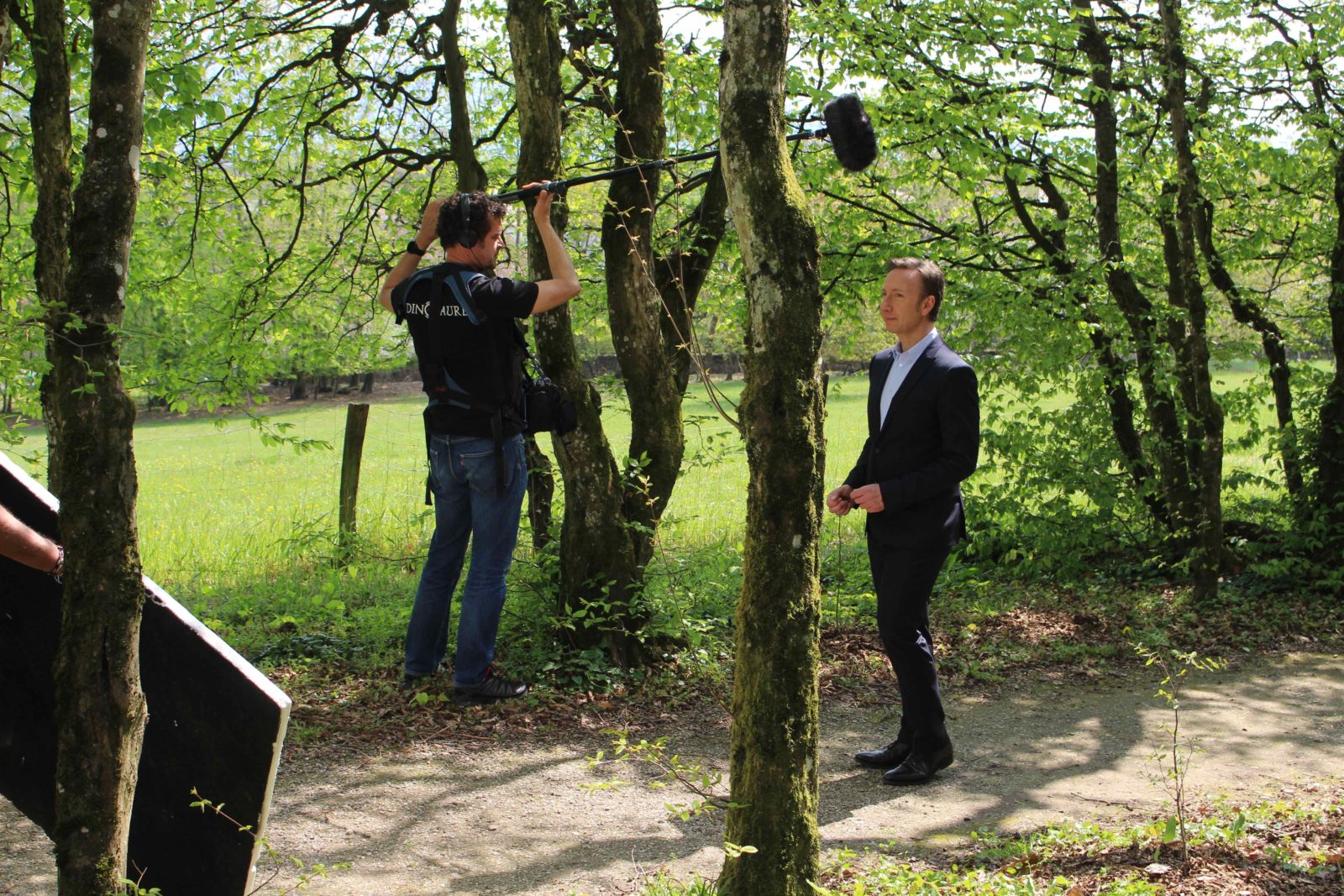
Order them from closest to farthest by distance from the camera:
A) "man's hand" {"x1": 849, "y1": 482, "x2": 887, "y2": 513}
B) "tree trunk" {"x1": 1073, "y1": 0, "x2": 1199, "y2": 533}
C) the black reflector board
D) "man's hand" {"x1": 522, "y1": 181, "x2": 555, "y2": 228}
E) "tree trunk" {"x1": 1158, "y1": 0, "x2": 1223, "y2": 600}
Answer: the black reflector board → "man's hand" {"x1": 849, "y1": 482, "x2": 887, "y2": 513} → "man's hand" {"x1": 522, "y1": 181, "x2": 555, "y2": 228} → "tree trunk" {"x1": 1158, "y1": 0, "x2": 1223, "y2": 600} → "tree trunk" {"x1": 1073, "y1": 0, "x2": 1199, "y2": 533}

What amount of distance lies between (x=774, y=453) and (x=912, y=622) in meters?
2.19

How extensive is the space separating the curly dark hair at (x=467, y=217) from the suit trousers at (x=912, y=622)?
2.41m

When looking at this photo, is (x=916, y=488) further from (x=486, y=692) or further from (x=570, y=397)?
(x=486, y=692)

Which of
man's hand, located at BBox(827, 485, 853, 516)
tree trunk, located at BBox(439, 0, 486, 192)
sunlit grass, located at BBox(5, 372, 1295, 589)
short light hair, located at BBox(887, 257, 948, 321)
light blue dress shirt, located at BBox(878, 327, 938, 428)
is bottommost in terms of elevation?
sunlit grass, located at BBox(5, 372, 1295, 589)

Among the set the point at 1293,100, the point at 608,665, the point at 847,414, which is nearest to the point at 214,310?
the point at 608,665

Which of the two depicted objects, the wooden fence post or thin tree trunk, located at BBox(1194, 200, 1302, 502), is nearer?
thin tree trunk, located at BBox(1194, 200, 1302, 502)

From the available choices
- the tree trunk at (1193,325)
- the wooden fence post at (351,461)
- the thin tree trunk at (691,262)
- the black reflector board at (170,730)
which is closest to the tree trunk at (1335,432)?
the tree trunk at (1193,325)

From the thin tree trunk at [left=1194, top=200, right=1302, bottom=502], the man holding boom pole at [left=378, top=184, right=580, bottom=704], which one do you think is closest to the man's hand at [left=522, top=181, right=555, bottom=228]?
the man holding boom pole at [left=378, top=184, right=580, bottom=704]

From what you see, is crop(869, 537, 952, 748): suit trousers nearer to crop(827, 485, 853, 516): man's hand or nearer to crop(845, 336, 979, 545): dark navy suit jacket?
crop(845, 336, 979, 545): dark navy suit jacket

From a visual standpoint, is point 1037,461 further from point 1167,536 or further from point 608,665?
point 608,665

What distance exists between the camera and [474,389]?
5.43m

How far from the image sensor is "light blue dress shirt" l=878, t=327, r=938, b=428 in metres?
4.94

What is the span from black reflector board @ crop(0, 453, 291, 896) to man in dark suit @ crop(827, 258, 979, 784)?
259 centimetres

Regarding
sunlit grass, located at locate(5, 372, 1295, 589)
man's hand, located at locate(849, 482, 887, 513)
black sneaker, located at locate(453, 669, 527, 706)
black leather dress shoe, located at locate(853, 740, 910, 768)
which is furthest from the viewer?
sunlit grass, located at locate(5, 372, 1295, 589)
